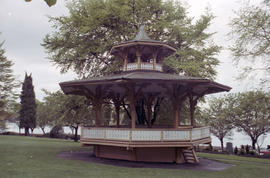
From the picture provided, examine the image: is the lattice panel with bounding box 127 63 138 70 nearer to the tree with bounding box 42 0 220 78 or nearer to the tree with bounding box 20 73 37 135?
the tree with bounding box 42 0 220 78

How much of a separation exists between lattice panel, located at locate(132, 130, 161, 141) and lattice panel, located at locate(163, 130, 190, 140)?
0.48 meters

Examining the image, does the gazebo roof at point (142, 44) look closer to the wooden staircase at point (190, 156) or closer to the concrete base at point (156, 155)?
the concrete base at point (156, 155)

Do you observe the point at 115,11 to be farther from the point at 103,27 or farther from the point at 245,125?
the point at 245,125

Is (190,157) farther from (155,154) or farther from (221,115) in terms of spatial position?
(221,115)

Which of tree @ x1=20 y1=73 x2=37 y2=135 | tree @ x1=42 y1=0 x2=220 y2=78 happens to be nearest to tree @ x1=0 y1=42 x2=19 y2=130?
tree @ x1=20 y1=73 x2=37 y2=135

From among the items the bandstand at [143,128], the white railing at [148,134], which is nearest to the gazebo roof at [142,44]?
the bandstand at [143,128]

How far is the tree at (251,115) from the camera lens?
1448 inches

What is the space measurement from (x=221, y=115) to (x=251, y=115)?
4.45 meters

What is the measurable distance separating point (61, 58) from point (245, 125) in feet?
94.5

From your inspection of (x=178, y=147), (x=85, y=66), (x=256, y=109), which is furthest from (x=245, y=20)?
(x=256, y=109)

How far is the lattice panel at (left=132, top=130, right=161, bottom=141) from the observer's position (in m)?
16.5

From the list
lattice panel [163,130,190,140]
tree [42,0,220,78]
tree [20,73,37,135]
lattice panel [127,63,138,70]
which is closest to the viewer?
lattice panel [163,130,190,140]

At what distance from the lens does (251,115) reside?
3888cm

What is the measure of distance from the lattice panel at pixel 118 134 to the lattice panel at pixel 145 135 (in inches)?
19.1
